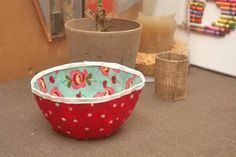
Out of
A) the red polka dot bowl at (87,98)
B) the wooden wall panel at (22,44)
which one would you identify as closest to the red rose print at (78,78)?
the red polka dot bowl at (87,98)

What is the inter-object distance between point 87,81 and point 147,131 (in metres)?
0.28

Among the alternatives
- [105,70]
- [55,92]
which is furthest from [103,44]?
[55,92]

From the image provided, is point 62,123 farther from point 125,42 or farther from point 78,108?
point 125,42

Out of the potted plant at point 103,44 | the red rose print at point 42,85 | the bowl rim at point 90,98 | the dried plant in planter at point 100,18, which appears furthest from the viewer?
the dried plant in planter at point 100,18

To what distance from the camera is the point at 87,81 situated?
135 centimetres

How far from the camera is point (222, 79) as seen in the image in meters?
1.77

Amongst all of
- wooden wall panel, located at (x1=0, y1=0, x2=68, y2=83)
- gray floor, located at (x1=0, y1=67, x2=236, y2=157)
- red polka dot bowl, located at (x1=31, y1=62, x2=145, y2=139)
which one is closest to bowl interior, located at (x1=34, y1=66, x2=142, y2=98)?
red polka dot bowl, located at (x1=31, y1=62, x2=145, y2=139)

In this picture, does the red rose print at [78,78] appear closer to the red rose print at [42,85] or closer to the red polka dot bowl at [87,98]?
the red polka dot bowl at [87,98]

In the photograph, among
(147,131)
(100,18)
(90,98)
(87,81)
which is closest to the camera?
(90,98)

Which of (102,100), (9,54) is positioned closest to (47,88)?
Result: (102,100)

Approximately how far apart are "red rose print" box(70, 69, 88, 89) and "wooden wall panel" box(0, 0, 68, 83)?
44 cm

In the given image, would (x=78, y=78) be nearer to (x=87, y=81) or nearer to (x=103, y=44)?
(x=87, y=81)

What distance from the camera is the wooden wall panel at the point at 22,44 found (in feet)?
5.25

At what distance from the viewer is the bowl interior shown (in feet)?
4.27
